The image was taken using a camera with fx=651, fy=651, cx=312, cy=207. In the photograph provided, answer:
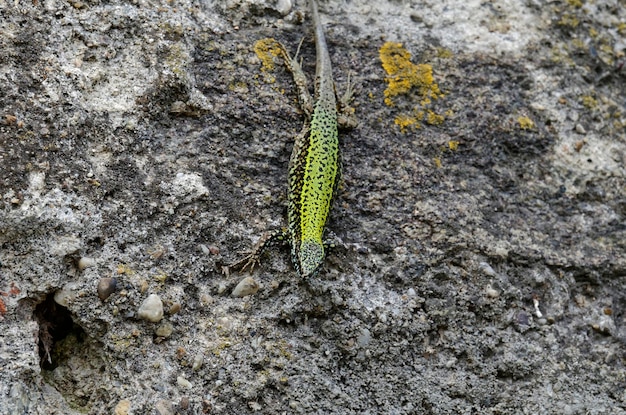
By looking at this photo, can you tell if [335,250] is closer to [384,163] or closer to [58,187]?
[384,163]

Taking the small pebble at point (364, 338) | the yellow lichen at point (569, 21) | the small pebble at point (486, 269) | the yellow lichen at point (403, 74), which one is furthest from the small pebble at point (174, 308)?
the yellow lichen at point (569, 21)

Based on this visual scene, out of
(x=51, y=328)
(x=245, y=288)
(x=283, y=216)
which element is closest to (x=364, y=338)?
(x=245, y=288)

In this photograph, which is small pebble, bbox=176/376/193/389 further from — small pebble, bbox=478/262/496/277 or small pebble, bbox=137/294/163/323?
small pebble, bbox=478/262/496/277

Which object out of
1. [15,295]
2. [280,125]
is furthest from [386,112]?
[15,295]

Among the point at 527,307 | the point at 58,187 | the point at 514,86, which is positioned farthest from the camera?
the point at 514,86

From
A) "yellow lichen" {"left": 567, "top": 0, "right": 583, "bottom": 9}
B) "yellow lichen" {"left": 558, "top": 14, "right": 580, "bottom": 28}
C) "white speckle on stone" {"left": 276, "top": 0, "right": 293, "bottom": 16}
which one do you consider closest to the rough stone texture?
"white speckle on stone" {"left": 276, "top": 0, "right": 293, "bottom": 16}

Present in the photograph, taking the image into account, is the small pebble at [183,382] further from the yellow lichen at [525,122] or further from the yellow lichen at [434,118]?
the yellow lichen at [525,122]

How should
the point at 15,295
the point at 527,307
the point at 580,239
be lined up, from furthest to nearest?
the point at 580,239 → the point at 527,307 → the point at 15,295

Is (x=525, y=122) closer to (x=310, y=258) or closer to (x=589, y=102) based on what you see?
(x=589, y=102)
